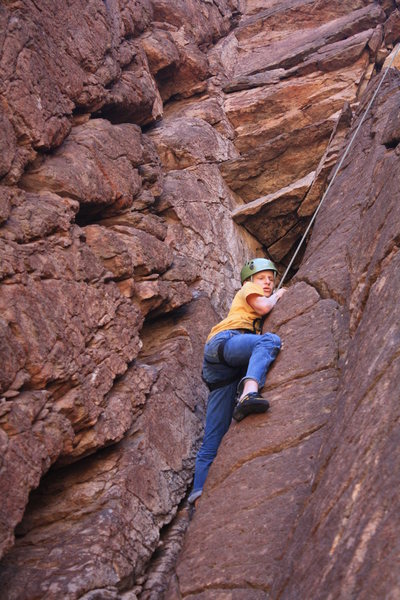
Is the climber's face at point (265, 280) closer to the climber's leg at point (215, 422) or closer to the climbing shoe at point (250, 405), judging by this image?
the climber's leg at point (215, 422)

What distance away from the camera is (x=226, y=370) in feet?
24.6

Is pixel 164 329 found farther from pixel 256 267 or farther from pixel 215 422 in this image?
pixel 215 422

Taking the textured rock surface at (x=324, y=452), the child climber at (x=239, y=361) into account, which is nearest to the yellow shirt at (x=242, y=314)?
the child climber at (x=239, y=361)

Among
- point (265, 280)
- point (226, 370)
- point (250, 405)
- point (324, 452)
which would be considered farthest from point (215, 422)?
point (324, 452)

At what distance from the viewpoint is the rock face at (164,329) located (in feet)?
15.5

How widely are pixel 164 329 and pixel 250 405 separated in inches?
197

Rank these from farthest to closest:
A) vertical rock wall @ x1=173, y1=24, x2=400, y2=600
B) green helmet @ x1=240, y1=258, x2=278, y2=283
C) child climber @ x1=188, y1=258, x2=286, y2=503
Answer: green helmet @ x1=240, y1=258, x2=278, y2=283, child climber @ x1=188, y1=258, x2=286, y2=503, vertical rock wall @ x1=173, y1=24, x2=400, y2=600

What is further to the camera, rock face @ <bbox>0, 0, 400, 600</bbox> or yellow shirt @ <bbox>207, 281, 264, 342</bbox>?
yellow shirt @ <bbox>207, 281, 264, 342</bbox>

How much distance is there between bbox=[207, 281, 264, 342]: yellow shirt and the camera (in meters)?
7.70

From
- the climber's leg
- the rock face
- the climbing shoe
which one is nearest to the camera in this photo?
the rock face

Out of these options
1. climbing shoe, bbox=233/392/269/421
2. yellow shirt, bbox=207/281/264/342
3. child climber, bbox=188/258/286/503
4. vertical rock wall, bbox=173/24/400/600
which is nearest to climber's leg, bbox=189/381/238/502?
child climber, bbox=188/258/286/503

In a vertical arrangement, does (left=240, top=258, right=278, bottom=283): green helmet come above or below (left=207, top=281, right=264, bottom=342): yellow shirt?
above

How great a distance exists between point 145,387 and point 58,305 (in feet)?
6.17

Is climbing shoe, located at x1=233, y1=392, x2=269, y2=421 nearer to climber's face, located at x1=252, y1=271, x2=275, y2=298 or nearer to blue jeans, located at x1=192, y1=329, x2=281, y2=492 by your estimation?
blue jeans, located at x1=192, y1=329, x2=281, y2=492
